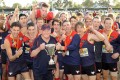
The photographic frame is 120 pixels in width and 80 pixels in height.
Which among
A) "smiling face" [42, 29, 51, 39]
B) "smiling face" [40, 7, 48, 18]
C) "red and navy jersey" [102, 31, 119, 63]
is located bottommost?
"red and navy jersey" [102, 31, 119, 63]

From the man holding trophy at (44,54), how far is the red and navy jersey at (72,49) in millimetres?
511

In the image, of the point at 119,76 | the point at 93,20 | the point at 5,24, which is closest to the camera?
the point at 93,20

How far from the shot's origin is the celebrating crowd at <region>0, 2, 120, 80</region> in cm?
511

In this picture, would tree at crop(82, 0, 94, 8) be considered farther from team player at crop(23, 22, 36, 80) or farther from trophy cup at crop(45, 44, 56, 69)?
trophy cup at crop(45, 44, 56, 69)

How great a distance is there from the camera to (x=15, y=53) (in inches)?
219

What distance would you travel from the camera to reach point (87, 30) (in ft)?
18.7

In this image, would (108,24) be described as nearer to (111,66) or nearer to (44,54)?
(111,66)

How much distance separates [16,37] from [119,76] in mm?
3668

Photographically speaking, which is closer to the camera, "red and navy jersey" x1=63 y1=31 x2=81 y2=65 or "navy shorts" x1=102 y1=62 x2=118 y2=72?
"red and navy jersey" x1=63 y1=31 x2=81 y2=65

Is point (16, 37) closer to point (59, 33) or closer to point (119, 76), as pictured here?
point (59, 33)

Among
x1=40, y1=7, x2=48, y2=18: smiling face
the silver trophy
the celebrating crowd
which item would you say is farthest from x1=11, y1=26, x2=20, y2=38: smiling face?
x1=40, y1=7, x2=48, y2=18: smiling face

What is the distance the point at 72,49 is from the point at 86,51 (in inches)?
13.9

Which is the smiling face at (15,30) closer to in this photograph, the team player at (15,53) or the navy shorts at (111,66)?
the team player at (15,53)

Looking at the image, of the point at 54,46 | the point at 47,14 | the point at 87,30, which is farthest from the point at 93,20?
the point at 54,46
